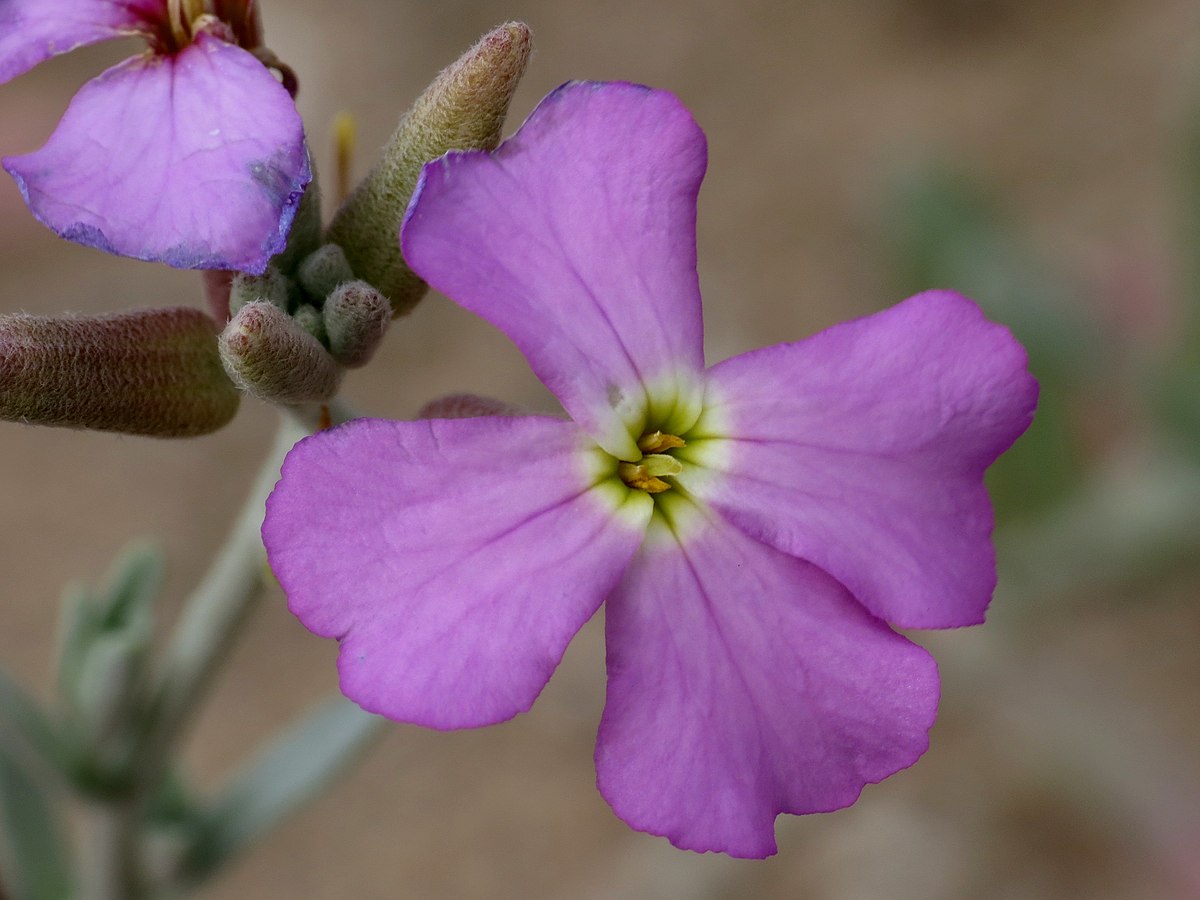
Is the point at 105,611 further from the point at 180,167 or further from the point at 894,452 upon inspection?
the point at 894,452

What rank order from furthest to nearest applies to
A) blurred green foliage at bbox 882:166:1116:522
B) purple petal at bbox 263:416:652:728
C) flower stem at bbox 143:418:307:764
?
blurred green foliage at bbox 882:166:1116:522 → flower stem at bbox 143:418:307:764 → purple petal at bbox 263:416:652:728

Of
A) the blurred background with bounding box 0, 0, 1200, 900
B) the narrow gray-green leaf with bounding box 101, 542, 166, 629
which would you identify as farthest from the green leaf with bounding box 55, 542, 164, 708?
the blurred background with bounding box 0, 0, 1200, 900

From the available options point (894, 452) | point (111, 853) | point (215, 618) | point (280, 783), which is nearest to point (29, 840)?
point (111, 853)

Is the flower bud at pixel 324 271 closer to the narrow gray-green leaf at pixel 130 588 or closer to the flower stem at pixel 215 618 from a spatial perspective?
the flower stem at pixel 215 618

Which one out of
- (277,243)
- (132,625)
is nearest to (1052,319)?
(132,625)

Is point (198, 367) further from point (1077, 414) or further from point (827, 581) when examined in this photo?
point (1077, 414)

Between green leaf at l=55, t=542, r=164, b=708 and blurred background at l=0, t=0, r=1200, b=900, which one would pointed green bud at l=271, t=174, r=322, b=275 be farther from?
blurred background at l=0, t=0, r=1200, b=900

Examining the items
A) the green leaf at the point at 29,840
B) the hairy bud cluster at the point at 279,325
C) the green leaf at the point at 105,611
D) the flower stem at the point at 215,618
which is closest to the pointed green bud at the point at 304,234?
the hairy bud cluster at the point at 279,325
